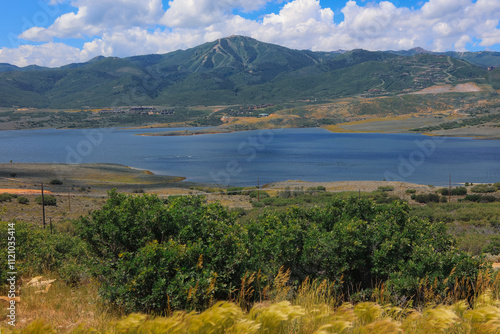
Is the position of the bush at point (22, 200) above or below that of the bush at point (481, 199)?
above

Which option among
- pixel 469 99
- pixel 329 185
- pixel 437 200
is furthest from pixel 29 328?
pixel 469 99

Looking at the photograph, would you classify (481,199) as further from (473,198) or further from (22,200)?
(22,200)

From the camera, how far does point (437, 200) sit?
2919 centimetres

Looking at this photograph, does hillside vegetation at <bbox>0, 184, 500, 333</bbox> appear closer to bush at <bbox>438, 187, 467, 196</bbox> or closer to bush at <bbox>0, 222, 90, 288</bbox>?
bush at <bbox>0, 222, 90, 288</bbox>

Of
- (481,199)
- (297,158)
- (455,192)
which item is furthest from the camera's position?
(297,158)

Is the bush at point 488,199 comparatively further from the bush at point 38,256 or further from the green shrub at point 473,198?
the bush at point 38,256

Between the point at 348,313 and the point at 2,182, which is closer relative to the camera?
the point at 348,313

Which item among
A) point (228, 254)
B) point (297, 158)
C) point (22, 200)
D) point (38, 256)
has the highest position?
point (228, 254)

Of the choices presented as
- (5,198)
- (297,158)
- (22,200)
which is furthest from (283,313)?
(297,158)

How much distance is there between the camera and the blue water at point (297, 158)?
2080 inches

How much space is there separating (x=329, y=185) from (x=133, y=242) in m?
37.7

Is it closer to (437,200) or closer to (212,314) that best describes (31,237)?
(212,314)

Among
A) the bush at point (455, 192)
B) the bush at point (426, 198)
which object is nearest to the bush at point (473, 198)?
the bush at point (426, 198)

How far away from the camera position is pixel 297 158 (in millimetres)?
70875
